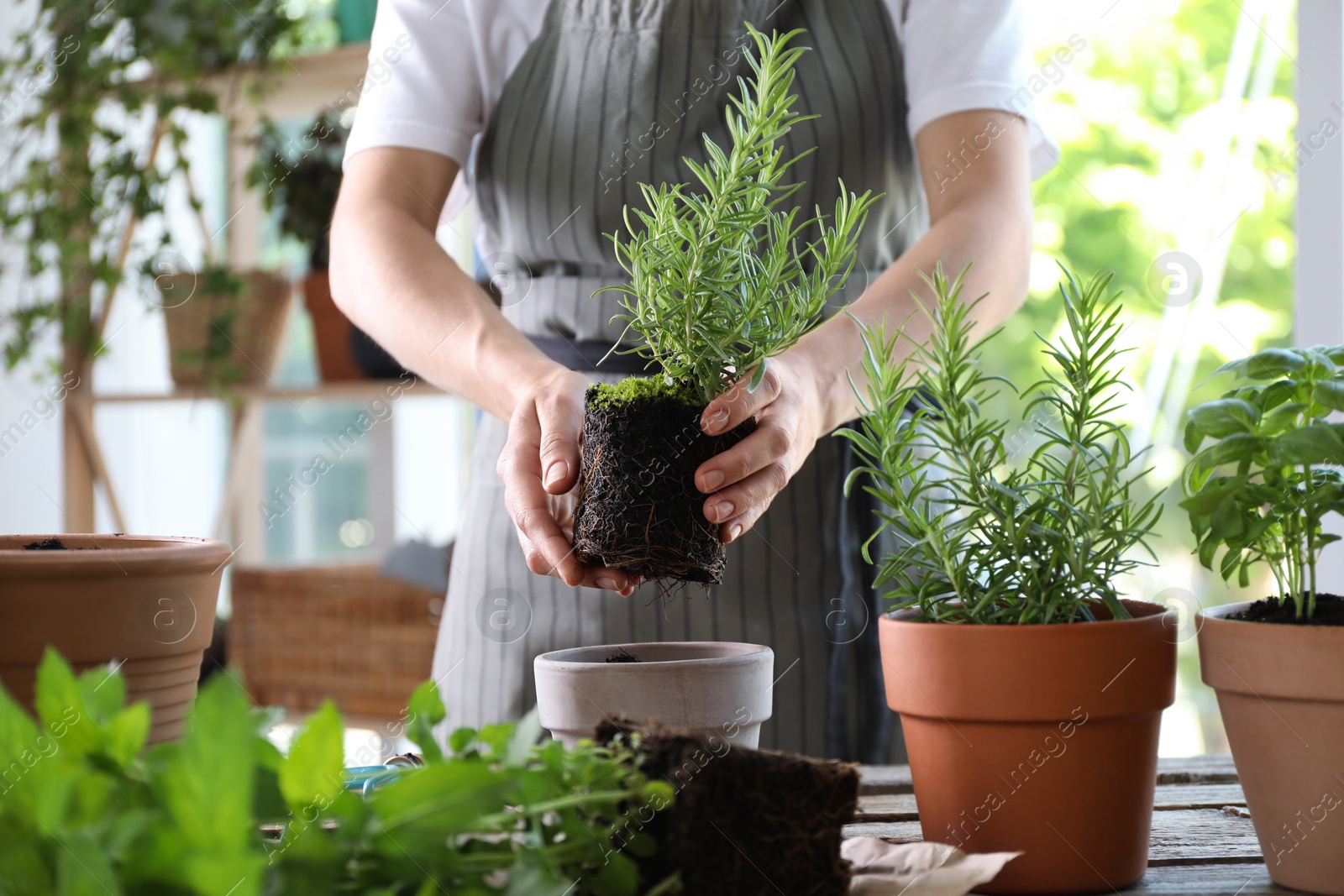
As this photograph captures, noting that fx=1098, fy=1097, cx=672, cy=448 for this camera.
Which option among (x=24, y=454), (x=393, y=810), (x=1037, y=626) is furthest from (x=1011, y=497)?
(x=24, y=454)

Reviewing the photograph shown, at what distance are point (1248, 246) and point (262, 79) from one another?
663cm

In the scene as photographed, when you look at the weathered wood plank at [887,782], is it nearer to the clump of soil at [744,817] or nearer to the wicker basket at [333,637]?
the clump of soil at [744,817]

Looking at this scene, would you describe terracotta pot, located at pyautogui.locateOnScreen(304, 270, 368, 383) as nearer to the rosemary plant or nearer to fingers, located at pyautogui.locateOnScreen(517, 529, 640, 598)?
fingers, located at pyautogui.locateOnScreen(517, 529, 640, 598)

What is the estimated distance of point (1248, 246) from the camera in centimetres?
727

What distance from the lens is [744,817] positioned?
465 millimetres

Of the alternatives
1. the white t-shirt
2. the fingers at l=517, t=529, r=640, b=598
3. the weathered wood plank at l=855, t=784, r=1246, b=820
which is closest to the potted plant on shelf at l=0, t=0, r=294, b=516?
the white t-shirt

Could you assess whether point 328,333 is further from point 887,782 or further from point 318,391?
point 887,782

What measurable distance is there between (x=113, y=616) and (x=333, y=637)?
1.92m

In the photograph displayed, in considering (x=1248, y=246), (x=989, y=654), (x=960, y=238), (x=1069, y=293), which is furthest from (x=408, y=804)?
(x=1248, y=246)

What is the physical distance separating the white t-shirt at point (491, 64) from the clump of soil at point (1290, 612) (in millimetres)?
655

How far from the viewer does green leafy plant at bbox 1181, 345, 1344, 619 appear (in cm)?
59

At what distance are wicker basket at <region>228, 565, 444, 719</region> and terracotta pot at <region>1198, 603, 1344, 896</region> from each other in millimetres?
1960

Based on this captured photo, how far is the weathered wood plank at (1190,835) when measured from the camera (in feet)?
2.10

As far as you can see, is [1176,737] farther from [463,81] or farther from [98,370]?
[463,81]
